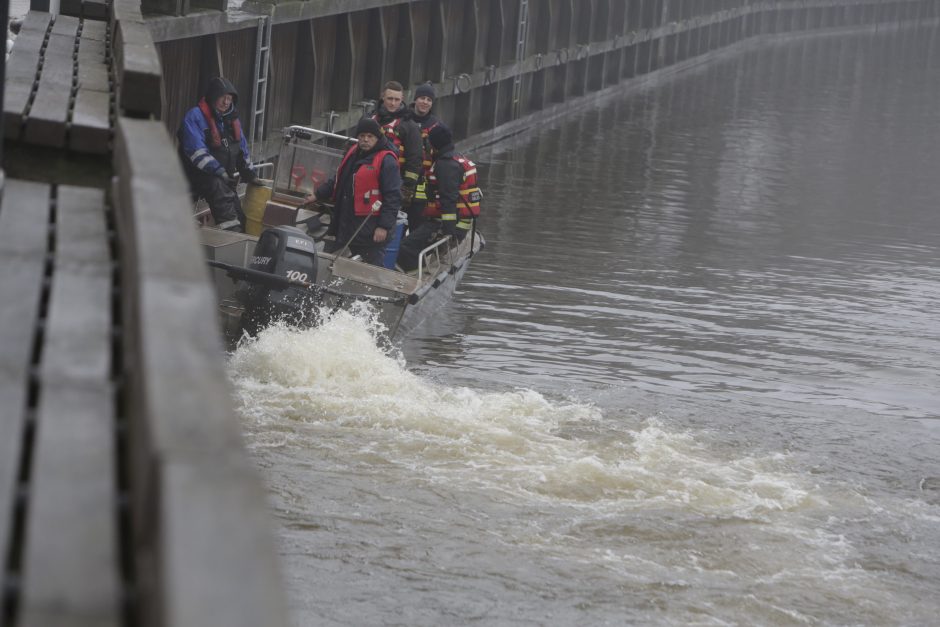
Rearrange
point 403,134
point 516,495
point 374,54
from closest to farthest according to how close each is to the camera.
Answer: point 516,495 < point 403,134 < point 374,54

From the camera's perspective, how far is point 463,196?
12.5 m

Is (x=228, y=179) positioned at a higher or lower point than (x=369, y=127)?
lower

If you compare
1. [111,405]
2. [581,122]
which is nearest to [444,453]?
[111,405]

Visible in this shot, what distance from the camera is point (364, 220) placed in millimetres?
Result: 11242

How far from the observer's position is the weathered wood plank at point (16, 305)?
8.83 ft

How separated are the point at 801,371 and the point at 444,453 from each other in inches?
191

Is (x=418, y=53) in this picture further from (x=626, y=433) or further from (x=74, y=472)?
(x=74, y=472)

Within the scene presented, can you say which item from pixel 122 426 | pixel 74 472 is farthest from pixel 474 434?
pixel 74 472

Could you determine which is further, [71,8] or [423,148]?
[423,148]

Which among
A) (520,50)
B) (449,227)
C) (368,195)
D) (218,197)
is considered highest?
(520,50)

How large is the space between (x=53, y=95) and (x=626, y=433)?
4.90 metres

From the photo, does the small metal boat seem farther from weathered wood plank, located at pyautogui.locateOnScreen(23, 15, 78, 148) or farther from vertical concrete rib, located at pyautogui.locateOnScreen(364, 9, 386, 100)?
vertical concrete rib, located at pyautogui.locateOnScreen(364, 9, 386, 100)

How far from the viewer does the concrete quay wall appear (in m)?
15.2

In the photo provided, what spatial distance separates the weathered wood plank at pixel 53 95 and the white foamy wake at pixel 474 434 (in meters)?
2.47
